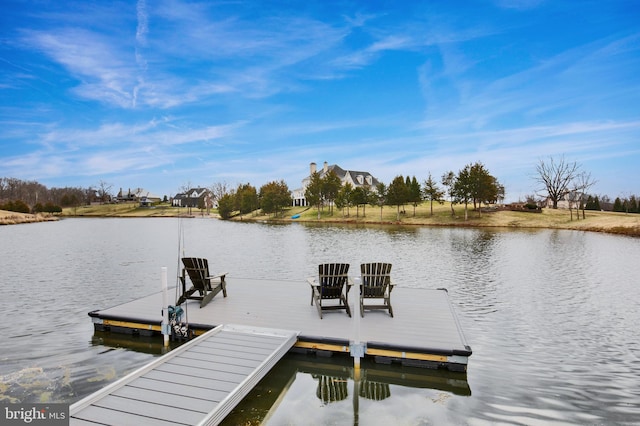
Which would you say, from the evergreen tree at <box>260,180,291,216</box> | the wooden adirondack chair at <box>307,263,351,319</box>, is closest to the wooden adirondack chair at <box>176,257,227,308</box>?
the wooden adirondack chair at <box>307,263,351,319</box>

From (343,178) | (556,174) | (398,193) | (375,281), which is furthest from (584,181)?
(375,281)

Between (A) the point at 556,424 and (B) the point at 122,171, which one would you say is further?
(B) the point at 122,171

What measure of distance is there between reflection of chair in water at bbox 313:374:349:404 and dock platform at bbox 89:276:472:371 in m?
0.62

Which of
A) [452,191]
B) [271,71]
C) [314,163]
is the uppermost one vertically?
[271,71]

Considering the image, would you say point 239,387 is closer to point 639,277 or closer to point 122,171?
point 639,277

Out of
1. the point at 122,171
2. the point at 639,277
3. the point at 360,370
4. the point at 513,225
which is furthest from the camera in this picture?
the point at 122,171

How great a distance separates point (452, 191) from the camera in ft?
206

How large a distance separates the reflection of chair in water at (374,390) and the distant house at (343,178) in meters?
87.8

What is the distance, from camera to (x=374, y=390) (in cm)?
617

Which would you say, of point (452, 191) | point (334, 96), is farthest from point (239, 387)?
point (334, 96)

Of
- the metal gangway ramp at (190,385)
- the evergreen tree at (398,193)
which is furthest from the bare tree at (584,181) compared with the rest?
the metal gangway ramp at (190,385)

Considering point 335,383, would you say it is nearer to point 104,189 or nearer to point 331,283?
point 331,283

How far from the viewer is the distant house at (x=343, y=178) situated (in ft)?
319

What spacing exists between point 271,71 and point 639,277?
6155 cm
